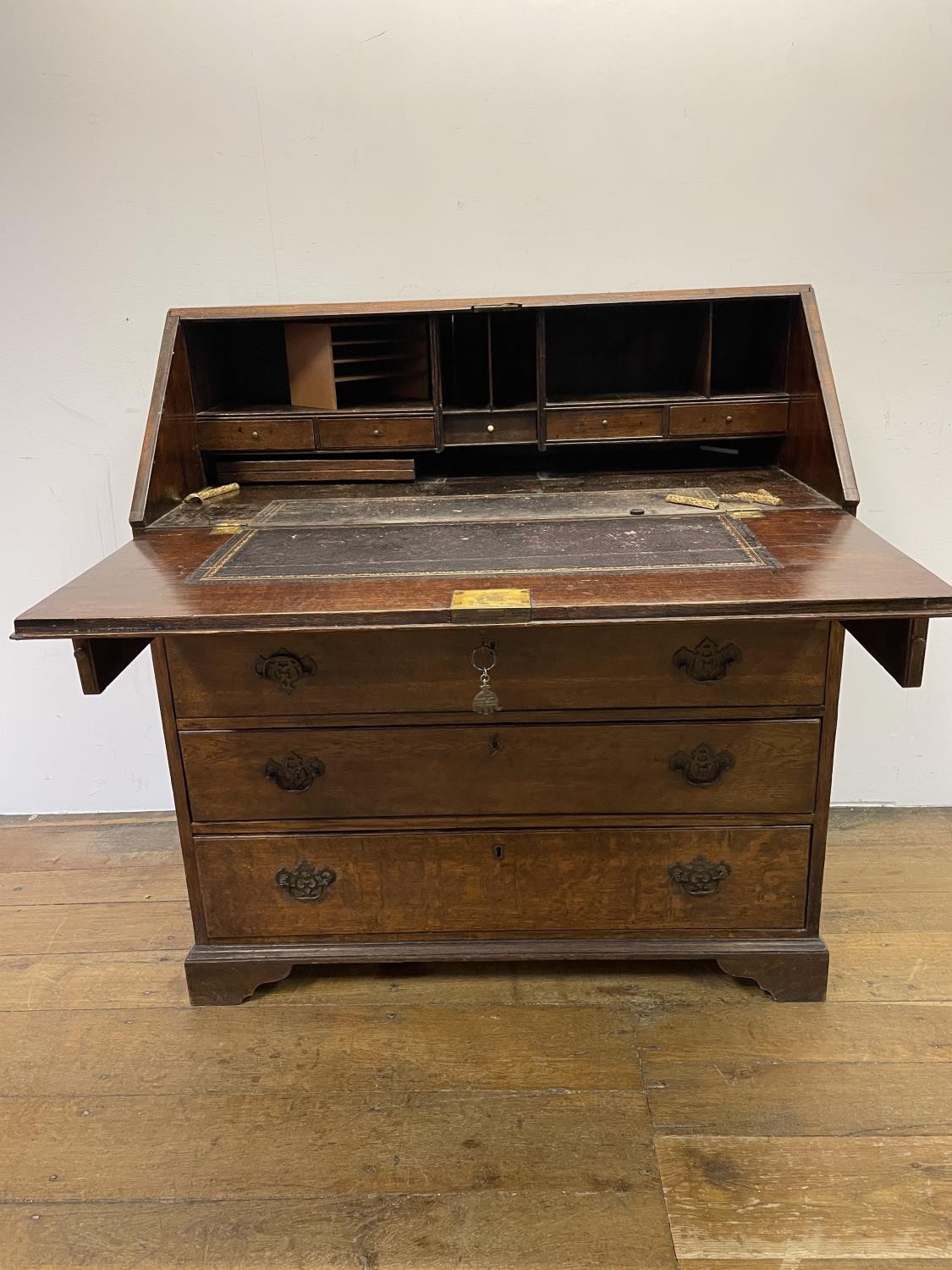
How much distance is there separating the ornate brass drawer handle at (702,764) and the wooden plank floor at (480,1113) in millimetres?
504

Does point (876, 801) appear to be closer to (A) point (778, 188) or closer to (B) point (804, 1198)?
(B) point (804, 1198)

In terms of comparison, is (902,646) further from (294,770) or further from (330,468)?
(330,468)

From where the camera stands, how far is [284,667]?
1625 millimetres

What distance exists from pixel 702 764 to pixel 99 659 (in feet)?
3.62

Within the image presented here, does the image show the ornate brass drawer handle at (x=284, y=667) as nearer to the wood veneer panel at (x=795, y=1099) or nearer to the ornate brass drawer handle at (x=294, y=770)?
the ornate brass drawer handle at (x=294, y=770)

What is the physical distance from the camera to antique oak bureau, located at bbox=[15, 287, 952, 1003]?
1471 millimetres

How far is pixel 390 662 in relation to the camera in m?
1.63

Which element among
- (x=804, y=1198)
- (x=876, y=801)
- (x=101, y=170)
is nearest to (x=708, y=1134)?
(x=804, y=1198)

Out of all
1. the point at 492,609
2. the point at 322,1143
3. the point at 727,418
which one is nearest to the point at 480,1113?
the point at 322,1143

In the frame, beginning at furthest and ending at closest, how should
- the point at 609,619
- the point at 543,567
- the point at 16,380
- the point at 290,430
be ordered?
the point at 16,380, the point at 290,430, the point at 543,567, the point at 609,619

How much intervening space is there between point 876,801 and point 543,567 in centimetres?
159

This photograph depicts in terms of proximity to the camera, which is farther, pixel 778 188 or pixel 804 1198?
pixel 778 188

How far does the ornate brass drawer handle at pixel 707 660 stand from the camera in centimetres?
159

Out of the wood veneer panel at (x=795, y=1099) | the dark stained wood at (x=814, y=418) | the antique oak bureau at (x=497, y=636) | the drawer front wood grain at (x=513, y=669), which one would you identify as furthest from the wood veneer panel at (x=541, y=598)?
the wood veneer panel at (x=795, y=1099)
